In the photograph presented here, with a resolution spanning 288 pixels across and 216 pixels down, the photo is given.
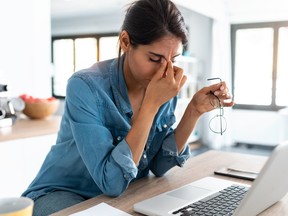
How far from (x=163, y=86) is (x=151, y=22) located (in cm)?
19

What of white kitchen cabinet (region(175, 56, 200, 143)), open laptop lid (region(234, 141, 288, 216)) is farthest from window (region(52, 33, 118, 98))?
open laptop lid (region(234, 141, 288, 216))

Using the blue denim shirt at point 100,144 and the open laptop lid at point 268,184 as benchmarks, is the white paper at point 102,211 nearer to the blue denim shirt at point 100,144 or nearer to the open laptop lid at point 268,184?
the blue denim shirt at point 100,144

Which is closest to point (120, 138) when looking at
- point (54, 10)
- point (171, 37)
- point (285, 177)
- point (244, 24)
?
point (171, 37)

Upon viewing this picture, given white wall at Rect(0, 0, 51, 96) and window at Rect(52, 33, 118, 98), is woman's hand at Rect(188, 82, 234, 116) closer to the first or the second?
white wall at Rect(0, 0, 51, 96)

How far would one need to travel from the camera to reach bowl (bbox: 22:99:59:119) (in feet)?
7.66

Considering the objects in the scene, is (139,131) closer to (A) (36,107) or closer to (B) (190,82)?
(A) (36,107)

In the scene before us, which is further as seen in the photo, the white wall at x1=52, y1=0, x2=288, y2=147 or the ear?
the white wall at x1=52, y1=0, x2=288, y2=147

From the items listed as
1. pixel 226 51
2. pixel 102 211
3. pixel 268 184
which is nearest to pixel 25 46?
pixel 102 211

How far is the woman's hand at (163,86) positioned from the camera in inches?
38.3

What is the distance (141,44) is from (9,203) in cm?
58

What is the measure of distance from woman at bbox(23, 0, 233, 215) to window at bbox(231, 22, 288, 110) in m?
4.54

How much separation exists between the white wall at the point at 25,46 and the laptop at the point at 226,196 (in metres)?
1.77

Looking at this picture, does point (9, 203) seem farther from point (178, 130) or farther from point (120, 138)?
point (178, 130)

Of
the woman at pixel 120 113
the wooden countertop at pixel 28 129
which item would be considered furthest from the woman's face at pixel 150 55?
the wooden countertop at pixel 28 129
